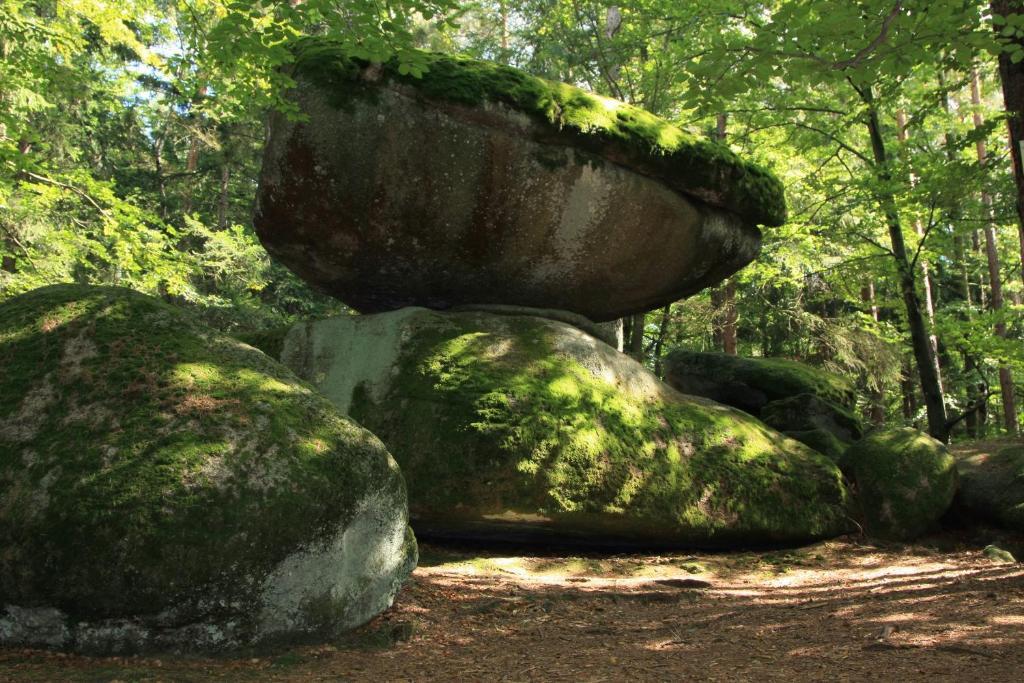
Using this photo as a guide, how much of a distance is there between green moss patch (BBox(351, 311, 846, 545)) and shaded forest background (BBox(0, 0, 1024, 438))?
9.58 feet

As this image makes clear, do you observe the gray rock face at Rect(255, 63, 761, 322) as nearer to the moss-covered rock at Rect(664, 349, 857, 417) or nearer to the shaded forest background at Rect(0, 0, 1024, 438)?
the shaded forest background at Rect(0, 0, 1024, 438)

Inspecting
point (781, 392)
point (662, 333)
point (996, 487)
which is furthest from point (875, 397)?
point (996, 487)

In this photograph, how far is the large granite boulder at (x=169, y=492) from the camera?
141 inches

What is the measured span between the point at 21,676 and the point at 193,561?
0.83m

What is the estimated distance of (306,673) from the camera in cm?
370

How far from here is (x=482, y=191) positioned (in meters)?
7.72

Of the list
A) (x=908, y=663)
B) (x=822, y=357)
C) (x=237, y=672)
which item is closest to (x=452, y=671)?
(x=237, y=672)

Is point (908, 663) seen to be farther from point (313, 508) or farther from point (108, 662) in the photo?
point (108, 662)

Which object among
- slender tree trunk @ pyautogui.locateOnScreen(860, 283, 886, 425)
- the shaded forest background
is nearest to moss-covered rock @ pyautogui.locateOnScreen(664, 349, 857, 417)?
the shaded forest background

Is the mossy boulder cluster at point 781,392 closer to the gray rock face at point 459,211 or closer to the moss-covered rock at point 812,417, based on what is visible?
the moss-covered rock at point 812,417

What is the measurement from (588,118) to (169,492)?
5.86 m

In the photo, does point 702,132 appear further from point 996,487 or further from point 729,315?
point 996,487

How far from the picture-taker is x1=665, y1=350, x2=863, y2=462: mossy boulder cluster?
9.88 meters

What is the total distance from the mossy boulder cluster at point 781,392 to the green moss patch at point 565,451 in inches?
66.8
